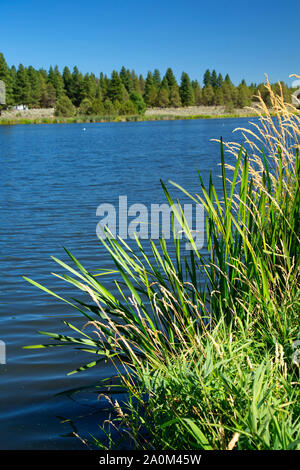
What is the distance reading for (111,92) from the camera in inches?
4109

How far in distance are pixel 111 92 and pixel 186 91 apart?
62.2ft

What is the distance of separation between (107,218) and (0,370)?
7.42 metres

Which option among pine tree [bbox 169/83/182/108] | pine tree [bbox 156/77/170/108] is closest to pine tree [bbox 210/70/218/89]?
pine tree [bbox 156/77/170/108]

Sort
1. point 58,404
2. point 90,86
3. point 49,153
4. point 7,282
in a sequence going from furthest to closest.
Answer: point 90,86, point 49,153, point 7,282, point 58,404

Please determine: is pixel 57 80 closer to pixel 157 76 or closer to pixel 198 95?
pixel 157 76

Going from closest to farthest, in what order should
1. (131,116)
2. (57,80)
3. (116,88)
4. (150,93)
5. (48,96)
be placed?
(131,116) → (116,88) → (48,96) → (57,80) → (150,93)

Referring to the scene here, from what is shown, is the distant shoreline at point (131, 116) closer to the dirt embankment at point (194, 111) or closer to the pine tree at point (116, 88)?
the dirt embankment at point (194, 111)

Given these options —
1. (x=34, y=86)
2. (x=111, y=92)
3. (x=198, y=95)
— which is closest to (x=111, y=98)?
(x=111, y=92)

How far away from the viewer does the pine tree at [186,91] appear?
374 feet

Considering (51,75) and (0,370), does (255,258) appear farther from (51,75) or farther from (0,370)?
(51,75)

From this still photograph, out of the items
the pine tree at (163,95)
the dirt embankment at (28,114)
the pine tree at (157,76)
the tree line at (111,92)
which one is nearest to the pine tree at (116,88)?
the tree line at (111,92)

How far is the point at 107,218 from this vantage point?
458 inches

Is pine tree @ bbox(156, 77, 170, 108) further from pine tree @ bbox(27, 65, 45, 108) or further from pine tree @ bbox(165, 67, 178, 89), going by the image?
pine tree @ bbox(27, 65, 45, 108)
